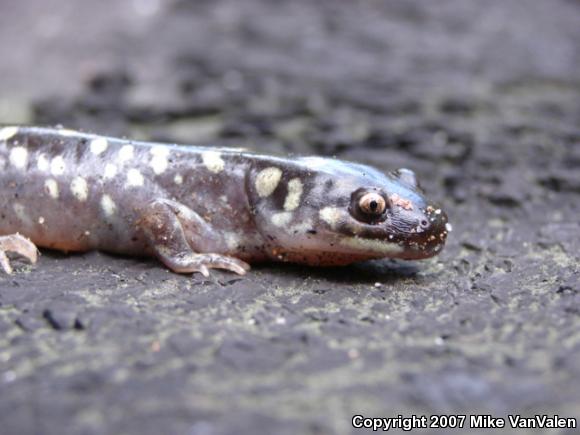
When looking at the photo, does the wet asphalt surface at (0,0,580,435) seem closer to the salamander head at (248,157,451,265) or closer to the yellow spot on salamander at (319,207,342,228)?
the salamander head at (248,157,451,265)

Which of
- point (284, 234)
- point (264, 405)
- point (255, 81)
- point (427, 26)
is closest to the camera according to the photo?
point (264, 405)

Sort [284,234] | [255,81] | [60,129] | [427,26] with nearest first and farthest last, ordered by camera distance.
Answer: [284,234] → [60,129] → [255,81] → [427,26]

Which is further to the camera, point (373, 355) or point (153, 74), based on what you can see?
point (153, 74)

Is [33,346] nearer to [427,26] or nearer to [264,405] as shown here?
[264,405]

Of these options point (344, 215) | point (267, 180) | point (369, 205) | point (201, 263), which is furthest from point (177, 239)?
point (369, 205)

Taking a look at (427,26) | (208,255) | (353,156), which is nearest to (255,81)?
(353,156)

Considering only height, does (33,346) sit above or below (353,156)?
below

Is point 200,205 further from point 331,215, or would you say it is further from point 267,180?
point 331,215
